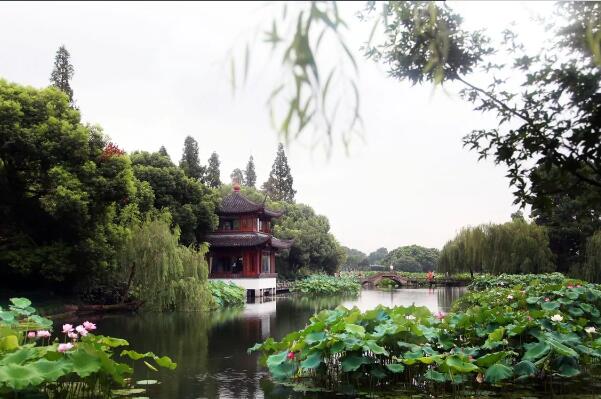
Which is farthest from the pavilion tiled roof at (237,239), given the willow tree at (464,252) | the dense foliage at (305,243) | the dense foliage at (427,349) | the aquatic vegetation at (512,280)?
the dense foliage at (427,349)

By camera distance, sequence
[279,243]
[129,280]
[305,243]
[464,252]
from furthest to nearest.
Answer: [305,243], [464,252], [279,243], [129,280]

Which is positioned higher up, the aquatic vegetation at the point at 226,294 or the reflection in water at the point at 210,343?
the aquatic vegetation at the point at 226,294

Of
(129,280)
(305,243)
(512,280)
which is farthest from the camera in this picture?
(305,243)

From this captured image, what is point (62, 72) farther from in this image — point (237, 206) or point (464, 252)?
point (464, 252)

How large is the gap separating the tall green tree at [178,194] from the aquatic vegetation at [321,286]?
7.00 m

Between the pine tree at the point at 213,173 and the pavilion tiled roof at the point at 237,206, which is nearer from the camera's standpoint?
the pavilion tiled roof at the point at 237,206

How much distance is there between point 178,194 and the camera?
800 inches

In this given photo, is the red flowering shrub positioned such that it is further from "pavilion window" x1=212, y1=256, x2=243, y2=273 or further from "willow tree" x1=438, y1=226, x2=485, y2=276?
"willow tree" x1=438, y1=226, x2=485, y2=276

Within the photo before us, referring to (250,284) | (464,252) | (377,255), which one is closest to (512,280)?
(464,252)

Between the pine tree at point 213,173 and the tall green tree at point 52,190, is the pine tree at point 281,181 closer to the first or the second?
the pine tree at point 213,173

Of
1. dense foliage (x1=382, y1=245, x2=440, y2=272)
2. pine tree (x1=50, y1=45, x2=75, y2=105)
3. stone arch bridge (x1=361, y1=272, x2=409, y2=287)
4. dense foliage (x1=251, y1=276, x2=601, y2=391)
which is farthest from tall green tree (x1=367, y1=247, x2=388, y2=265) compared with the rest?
dense foliage (x1=251, y1=276, x2=601, y2=391)

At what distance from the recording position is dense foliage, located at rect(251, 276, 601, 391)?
4.86m

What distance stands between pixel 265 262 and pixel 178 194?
5.74 metres

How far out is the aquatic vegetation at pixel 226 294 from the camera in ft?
59.4
